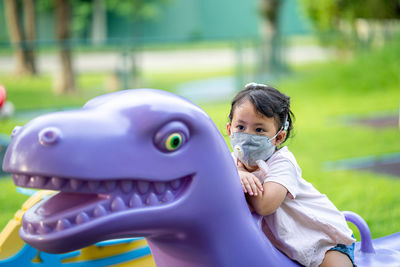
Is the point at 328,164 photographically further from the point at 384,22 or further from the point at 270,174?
the point at 384,22

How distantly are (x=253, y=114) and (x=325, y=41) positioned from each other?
53.3 feet

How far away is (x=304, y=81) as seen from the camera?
16.1 meters

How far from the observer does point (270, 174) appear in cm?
216

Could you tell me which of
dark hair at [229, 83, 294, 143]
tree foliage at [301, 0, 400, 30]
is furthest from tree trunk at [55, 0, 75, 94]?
dark hair at [229, 83, 294, 143]

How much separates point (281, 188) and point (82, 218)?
822 mm

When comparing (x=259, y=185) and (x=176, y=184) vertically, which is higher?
(x=176, y=184)

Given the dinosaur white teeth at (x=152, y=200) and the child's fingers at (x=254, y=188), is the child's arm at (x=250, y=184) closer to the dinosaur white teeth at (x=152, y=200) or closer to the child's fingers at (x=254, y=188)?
the child's fingers at (x=254, y=188)

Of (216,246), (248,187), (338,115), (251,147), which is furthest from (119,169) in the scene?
(338,115)

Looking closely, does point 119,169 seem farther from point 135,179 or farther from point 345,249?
point 345,249

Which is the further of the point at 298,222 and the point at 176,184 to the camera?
the point at 298,222

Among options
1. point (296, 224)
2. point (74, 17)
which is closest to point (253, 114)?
point (296, 224)

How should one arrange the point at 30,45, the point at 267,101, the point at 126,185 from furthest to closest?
the point at 30,45, the point at 267,101, the point at 126,185

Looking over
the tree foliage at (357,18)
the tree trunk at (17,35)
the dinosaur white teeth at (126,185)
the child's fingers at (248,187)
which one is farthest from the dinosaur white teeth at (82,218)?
the tree trunk at (17,35)

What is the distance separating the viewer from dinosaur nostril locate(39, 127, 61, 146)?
1.55 metres
